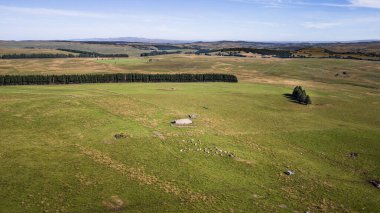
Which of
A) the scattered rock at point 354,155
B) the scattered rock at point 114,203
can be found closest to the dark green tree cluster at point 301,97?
the scattered rock at point 354,155

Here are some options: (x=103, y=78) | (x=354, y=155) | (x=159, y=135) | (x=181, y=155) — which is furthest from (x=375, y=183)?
(x=103, y=78)

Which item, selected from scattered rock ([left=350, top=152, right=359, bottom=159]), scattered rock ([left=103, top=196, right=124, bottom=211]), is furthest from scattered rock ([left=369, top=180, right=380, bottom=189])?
scattered rock ([left=103, top=196, right=124, bottom=211])

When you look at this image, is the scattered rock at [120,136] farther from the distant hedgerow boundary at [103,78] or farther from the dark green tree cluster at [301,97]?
the distant hedgerow boundary at [103,78]

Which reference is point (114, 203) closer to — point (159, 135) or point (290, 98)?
point (159, 135)

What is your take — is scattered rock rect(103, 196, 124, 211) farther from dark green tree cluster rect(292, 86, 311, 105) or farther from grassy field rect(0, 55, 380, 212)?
dark green tree cluster rect(292, 86, 311, 105)

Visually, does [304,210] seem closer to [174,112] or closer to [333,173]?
[333,173]

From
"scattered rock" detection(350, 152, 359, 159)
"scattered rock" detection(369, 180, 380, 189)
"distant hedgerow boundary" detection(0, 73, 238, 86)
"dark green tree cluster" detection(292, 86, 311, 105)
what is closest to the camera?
"scattered rock" detection(369, 180, 380, 189)
